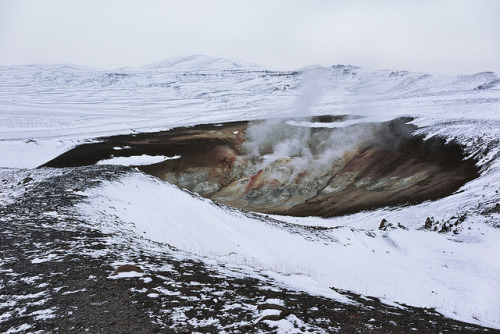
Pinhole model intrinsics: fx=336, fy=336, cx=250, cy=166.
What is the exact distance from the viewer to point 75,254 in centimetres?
765

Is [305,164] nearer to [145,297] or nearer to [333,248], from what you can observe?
[333,248]

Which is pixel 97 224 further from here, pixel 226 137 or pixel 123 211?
pixel 226 137

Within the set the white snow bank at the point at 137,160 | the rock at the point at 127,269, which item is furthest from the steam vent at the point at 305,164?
the rock at the point at 127,269

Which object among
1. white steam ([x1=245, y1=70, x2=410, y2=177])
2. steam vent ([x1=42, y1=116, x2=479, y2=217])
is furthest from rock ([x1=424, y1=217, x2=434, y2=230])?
white steam ([x1=245, y1=70, x2=410, y2=177])

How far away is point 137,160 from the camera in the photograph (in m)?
54.0

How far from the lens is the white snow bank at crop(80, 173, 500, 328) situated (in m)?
12.8

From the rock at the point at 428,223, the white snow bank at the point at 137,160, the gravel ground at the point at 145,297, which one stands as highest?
the gravel ground at the point at 145,297

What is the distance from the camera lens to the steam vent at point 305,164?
117ft

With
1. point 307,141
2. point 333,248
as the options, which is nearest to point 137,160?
point 307,141

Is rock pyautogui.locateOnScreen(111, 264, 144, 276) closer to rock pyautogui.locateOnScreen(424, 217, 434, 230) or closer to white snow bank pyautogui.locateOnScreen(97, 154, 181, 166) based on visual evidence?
rock pyautogui.locateOnScreen(424, 217, 434, 230)

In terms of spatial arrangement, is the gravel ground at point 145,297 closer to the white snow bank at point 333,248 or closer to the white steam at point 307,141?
the white snow bank at point 333,248

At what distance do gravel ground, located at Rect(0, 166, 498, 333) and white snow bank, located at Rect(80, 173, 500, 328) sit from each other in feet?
10.3

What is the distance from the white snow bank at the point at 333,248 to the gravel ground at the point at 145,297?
315 cm

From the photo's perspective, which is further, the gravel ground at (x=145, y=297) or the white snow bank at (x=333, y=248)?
the white snow bank at (x=333, y=248)
